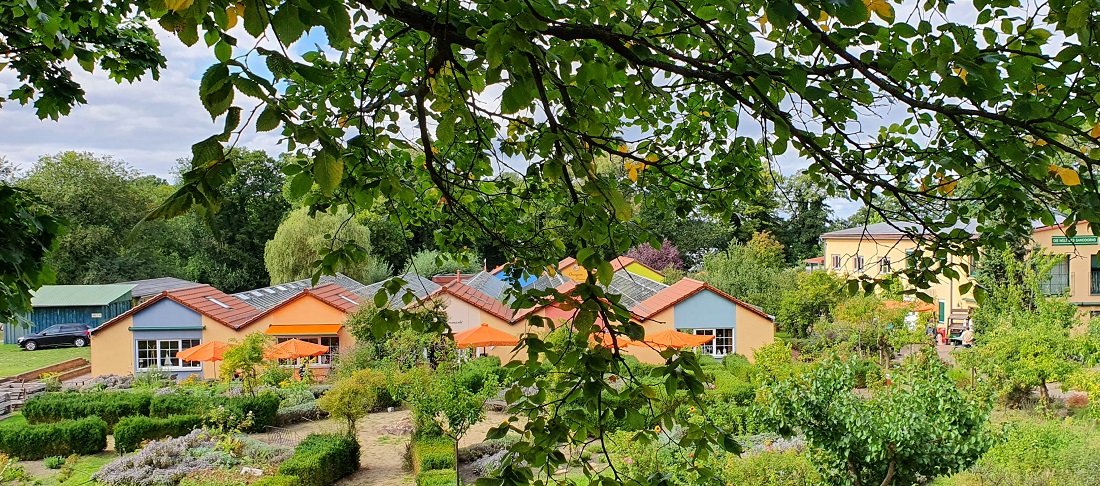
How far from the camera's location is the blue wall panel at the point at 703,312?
56.2 feet

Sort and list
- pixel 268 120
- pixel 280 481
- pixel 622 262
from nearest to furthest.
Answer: pixel 268 120 < pixel 622 262 < pixel 280 481

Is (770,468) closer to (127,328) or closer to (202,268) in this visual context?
(127,328)

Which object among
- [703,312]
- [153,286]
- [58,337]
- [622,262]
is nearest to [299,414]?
[703,312]

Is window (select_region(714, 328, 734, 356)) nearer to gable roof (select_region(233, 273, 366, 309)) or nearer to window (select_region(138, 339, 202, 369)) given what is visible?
gable roof (select_region(233, 273, 366, 309))

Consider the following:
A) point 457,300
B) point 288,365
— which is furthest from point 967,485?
point 288,365

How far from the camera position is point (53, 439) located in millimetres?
10836

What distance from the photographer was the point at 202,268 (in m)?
33.7

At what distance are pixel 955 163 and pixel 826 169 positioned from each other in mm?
358

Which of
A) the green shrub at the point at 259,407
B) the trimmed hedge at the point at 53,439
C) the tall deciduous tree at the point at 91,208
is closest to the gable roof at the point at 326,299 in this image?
the green shrub at the point at 259,407

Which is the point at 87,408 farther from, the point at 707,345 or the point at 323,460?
the point at 707,345

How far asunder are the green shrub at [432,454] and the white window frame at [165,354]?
957cm

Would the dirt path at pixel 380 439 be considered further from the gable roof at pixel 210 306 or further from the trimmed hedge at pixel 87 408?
the gable roof at pixel 210 306

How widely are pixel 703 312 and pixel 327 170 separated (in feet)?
55.5

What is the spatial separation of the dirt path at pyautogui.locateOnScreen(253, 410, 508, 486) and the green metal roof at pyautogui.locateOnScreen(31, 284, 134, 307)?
15942 mm
